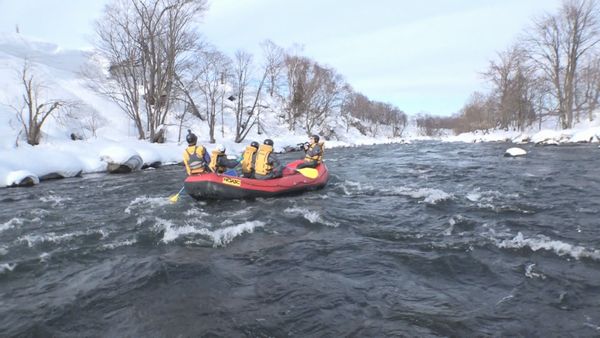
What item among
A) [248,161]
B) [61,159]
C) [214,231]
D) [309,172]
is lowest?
[214,231]

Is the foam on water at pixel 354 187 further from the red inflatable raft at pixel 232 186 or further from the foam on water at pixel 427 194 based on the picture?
the red inflatable raft at pixel 232 186

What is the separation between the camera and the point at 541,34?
32281 mm

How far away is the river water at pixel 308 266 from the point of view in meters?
3.71

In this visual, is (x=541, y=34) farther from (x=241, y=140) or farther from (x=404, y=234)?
(x=404, y=234)

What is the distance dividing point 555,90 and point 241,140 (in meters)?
28.2

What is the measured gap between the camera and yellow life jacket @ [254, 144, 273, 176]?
982cm

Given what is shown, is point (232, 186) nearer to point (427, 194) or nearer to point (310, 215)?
point (310, 215)

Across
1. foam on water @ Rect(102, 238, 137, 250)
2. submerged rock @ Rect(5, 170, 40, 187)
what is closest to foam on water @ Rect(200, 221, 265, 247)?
foam on water @ Rect(102, 238, 137, 250)

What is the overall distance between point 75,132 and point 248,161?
1995 centimetres

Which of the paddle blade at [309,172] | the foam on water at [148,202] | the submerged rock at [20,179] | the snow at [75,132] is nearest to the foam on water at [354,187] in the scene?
the paddle blade at [309,172]

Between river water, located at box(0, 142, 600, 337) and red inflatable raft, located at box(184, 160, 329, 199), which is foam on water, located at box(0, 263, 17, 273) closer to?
river water, located at box(0, 142, 600, 337)

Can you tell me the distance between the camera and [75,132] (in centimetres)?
2488

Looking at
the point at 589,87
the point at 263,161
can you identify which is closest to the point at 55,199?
the point at 263,161

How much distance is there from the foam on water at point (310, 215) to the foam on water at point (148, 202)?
322 centimetres
